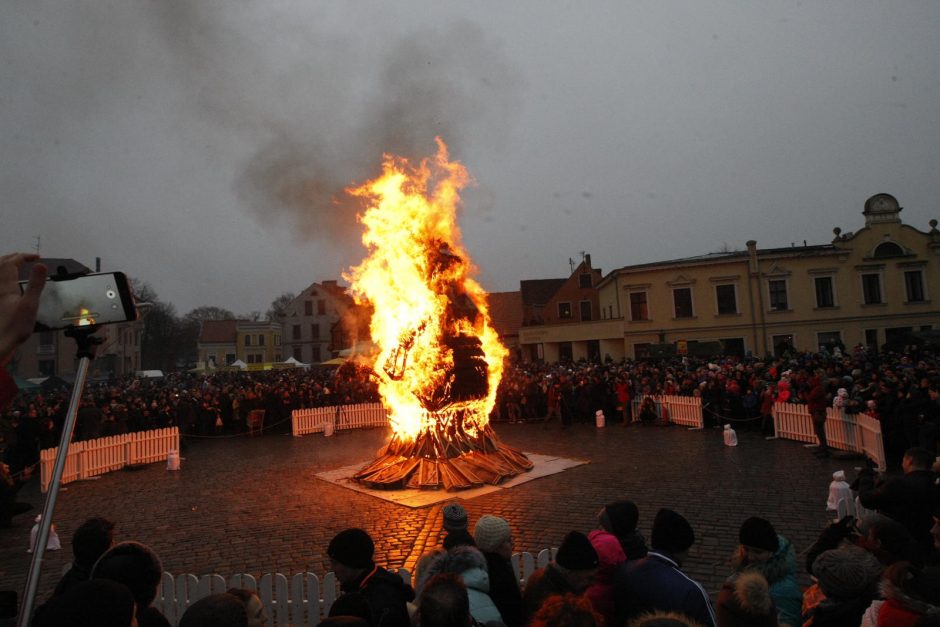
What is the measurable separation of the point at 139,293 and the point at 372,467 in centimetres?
6830

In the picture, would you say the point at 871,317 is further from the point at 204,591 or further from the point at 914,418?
the point at 204,591

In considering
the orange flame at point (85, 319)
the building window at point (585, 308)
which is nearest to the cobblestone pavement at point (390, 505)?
the orange flame at point (85, 319)

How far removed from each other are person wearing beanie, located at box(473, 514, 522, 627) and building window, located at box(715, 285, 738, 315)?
38.5 meters

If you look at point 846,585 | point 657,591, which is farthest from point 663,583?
point 846,585

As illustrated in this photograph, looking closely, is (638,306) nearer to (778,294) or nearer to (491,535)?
A: (778,294)

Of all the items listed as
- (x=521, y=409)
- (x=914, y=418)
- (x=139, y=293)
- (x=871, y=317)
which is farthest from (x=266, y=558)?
(x=139, y=293)

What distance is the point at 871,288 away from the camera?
124 ft

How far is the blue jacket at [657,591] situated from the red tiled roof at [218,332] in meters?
84.1

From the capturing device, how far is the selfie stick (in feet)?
7.80

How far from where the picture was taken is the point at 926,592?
3.34 metres

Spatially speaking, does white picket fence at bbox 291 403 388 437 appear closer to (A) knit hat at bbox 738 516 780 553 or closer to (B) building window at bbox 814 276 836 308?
(A) knit hat at bbox 738 516 780 553

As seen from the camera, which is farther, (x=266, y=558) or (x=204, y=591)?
(x=266, y=558)

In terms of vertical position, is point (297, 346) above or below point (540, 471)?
above

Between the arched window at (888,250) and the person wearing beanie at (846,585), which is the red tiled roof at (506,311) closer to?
the arched window at (888,250)
